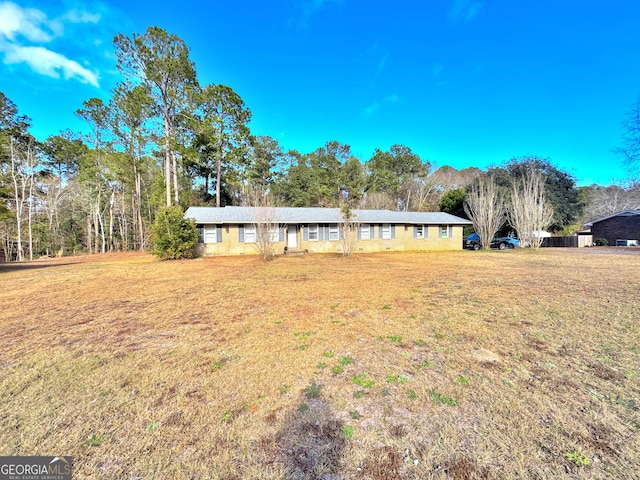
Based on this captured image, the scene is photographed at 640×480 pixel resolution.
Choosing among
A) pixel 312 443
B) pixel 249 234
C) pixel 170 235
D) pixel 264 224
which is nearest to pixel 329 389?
pixel 312 443

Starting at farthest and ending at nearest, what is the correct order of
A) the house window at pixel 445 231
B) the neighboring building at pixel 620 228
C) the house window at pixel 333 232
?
the neighboring building at pixel 620 228 < the house window at pixel 445 231 < the house window at pixel 333 232

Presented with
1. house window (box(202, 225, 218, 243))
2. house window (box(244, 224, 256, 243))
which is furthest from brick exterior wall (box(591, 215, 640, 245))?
house window (box(202, 225, 218, 243))

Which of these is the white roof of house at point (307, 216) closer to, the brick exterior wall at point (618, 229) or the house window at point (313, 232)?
the house window at point (313, 232)

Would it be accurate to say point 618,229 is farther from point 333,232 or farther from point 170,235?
point 170,235

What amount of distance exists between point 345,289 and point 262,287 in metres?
2.30

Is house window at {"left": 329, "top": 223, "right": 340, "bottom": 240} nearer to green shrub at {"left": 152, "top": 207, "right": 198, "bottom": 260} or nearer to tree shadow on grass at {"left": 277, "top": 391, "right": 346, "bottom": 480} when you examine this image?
green shrub at {"left": 152, "top": 207, "right": 198, "bottom": 260}

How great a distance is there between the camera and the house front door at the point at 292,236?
1792cm

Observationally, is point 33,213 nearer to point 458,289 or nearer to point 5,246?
point 5,246

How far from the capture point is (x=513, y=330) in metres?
4.07

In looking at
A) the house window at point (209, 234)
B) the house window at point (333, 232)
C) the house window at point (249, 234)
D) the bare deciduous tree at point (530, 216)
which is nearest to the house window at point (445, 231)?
the bare deciduous tree at point (530, 216)

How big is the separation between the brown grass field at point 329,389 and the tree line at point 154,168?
1293cm

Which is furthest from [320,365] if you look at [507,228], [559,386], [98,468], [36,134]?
[36,134]

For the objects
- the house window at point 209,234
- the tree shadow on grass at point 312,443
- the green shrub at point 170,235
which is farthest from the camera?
the house window at point 209,234
